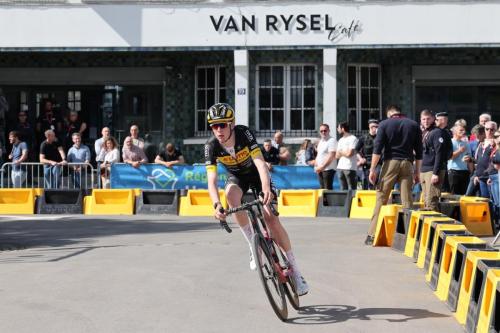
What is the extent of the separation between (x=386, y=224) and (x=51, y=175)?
11.3m

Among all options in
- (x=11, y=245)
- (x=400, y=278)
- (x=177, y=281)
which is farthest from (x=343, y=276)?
(x=11, y=245)

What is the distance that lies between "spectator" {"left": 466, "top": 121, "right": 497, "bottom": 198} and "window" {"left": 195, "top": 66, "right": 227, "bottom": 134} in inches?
489

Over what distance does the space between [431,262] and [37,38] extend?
2013 centimetres

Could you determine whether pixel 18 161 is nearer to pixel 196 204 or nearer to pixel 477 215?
pixel 196 204

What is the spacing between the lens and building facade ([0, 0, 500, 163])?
1115 inches

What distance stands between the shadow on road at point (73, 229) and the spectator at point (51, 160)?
3110 millimetres

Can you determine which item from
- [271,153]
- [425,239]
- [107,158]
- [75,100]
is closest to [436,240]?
[425,239]

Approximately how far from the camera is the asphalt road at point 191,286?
8.80 metres

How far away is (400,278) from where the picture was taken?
11.5m

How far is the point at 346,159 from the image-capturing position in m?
21.8

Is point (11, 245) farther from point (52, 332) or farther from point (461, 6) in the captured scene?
point (461, 6)

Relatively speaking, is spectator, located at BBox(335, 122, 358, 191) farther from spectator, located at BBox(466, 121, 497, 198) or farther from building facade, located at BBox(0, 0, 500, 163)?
building facade, located at BBox(0, 0, 500, 163)

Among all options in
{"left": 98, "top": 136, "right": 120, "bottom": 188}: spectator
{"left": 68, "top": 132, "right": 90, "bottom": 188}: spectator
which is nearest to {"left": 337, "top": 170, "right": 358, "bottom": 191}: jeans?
{"left": 98, "top": 136, "right": 120, "bottom": 188}: spectator

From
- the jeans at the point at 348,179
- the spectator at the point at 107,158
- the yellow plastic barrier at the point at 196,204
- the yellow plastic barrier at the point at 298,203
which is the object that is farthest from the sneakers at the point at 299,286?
the spectator at the point at 107,158
